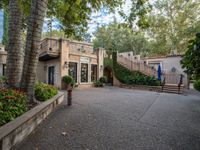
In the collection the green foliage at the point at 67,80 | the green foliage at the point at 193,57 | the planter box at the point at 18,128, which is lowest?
the planter box at the point at 18,128

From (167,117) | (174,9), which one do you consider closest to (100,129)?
(167,117)

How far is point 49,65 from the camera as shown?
602 inches

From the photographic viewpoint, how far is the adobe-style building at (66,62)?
43.4 ft

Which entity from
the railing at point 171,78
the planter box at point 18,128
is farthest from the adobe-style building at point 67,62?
the planter box at point 18,128

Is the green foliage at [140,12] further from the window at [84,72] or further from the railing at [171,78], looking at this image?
the railing at [171,78]

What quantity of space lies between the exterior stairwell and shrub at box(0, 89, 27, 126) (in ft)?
39.0

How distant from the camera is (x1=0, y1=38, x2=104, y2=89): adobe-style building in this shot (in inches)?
521

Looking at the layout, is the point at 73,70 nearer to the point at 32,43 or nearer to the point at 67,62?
the point at 67,62

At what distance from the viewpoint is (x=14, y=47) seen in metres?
5.51

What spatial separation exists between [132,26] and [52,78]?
33.1 ft

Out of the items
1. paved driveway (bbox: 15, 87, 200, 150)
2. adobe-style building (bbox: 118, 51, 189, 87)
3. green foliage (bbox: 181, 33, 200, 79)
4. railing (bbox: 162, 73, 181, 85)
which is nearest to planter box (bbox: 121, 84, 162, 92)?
railing (bbox: 162, 73, 181, 85)

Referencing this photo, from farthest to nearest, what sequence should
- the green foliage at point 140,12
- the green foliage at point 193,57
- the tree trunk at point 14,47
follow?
the green foliage at point 140,12
the tree trunk at point 14,47
the green foliage at point 193,57

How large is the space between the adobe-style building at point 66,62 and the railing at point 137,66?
273cm

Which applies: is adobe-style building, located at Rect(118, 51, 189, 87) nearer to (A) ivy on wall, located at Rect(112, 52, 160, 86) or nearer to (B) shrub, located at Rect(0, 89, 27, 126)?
(A) ivy on wall, located at Rect(112, 52, 160, 86)
